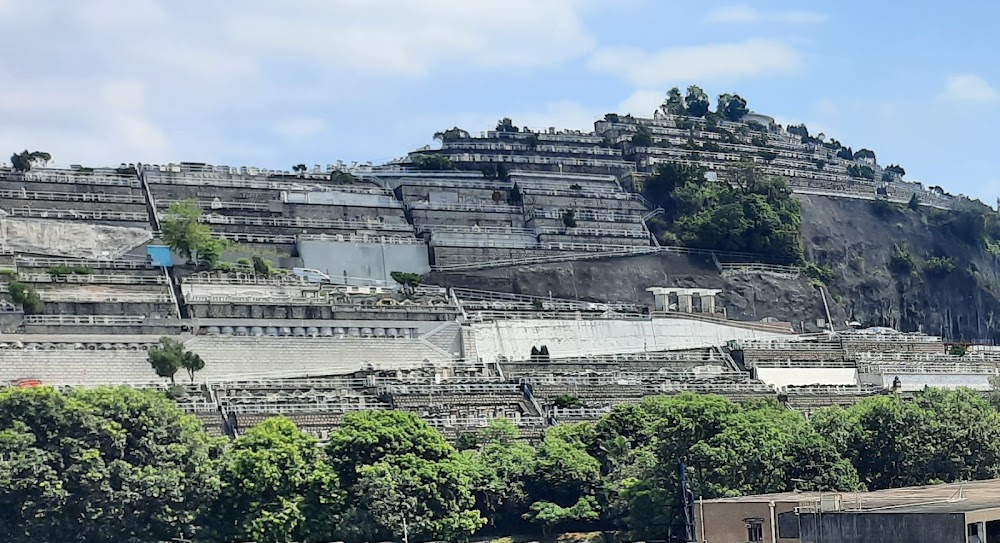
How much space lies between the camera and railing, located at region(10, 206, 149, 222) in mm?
86938

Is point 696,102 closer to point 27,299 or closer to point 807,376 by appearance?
point 807,376

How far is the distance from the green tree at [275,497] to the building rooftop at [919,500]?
14330 millimetres

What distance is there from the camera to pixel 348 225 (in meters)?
96.1

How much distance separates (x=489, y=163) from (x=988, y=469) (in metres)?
55.8

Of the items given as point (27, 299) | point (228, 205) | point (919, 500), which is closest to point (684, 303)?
point (228, 205)

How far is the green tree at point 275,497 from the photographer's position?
55156 mm

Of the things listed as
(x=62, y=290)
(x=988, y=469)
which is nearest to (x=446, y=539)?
(x=988, y=469)

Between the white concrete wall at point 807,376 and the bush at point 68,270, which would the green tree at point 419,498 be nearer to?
the bush at point 68,270

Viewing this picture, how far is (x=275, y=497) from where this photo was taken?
2201 inches

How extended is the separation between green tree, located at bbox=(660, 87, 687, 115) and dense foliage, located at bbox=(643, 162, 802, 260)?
1104 inches

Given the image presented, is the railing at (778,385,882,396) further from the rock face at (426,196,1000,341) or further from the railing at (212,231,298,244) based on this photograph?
the railing at (212,231,298,244)

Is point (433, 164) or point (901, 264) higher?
point (433, 164)

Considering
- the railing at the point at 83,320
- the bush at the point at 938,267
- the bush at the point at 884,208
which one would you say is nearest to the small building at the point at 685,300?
the bush at the point at 938,267

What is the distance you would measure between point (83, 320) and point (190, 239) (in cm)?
1099
